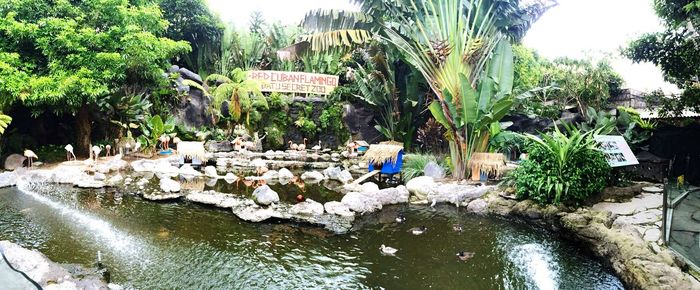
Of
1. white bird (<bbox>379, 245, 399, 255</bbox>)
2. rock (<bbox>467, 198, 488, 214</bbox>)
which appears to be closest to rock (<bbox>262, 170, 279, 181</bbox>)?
rock (<bbox>467, 198, 488, 214</bbox>)

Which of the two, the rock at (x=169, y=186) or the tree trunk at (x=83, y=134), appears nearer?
the rock at (x=169, y=186)

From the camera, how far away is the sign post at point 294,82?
60.7 ft

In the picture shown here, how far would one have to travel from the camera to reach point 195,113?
17.3 m

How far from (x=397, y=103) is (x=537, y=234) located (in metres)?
9.75

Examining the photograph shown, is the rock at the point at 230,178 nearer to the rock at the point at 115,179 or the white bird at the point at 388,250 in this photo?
the rock at the point at 115,179

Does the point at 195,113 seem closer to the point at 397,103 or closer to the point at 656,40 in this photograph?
the point at 397,103

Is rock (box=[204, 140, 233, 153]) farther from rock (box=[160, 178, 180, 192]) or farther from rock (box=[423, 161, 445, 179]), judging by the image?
rock (box=[423, 161, 445, 179])

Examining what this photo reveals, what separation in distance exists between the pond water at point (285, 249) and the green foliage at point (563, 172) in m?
0.87

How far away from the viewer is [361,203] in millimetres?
7531

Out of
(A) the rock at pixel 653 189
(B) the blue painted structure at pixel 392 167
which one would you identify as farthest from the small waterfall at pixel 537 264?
(B) the blue painted structure at pixel 392 167

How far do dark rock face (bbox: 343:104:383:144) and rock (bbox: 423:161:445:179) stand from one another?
25.3ft

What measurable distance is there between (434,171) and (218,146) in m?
8.71

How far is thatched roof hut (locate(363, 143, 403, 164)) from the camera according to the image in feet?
34.1

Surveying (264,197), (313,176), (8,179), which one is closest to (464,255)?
(264,197)
